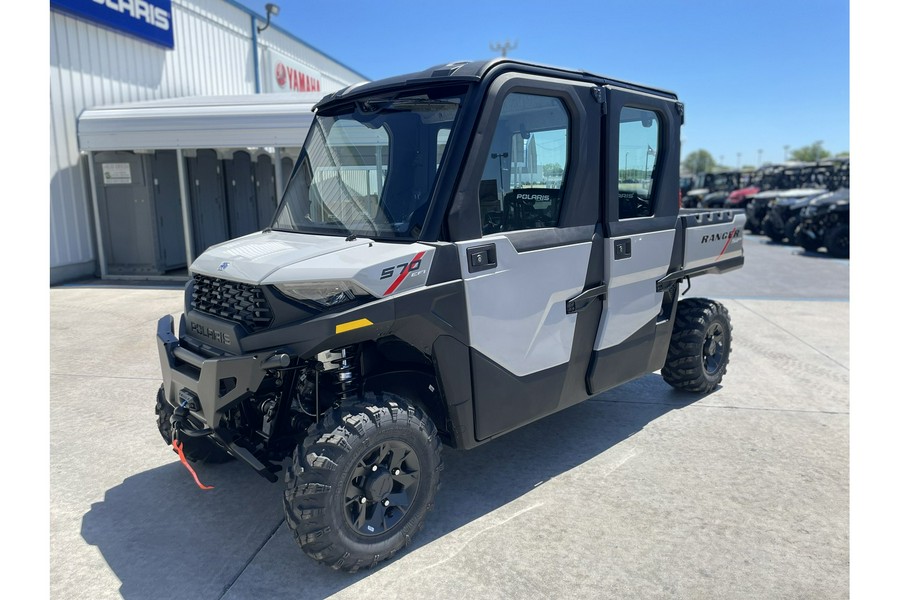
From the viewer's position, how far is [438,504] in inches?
138

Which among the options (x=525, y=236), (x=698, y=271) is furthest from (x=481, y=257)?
(x=698, y=271)

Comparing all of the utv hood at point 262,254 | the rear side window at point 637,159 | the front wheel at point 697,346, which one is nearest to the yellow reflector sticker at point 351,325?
the utv hood at point 262,254

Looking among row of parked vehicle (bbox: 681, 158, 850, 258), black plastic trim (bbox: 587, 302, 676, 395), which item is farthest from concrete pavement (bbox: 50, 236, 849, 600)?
row of parked vehicle (bbox: 681, 158, 850, 258)

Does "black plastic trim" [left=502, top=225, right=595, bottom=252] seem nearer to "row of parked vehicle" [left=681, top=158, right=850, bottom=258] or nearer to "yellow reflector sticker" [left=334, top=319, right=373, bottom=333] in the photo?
"yellow reflector sticker" [left=334, top=319, right=373, bottom=333]

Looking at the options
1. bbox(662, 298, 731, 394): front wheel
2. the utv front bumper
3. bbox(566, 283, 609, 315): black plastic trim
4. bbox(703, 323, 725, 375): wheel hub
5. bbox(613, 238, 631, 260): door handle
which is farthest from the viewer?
bbox(703, 323, 725, 375): wheel hub

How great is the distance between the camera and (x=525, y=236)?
3318 millimetres

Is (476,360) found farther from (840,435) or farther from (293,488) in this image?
(840,435)

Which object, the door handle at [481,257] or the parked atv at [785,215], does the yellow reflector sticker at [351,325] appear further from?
the parked atv at [785,215]

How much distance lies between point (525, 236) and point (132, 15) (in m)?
12.0

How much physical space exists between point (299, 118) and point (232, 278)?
8524 mm

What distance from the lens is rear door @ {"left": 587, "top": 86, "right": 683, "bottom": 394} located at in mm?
3816

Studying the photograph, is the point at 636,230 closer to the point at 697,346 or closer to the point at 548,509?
the point at 697,346

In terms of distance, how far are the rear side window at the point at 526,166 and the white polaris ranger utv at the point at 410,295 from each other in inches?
0.4

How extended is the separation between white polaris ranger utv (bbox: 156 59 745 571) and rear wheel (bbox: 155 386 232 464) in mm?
16
